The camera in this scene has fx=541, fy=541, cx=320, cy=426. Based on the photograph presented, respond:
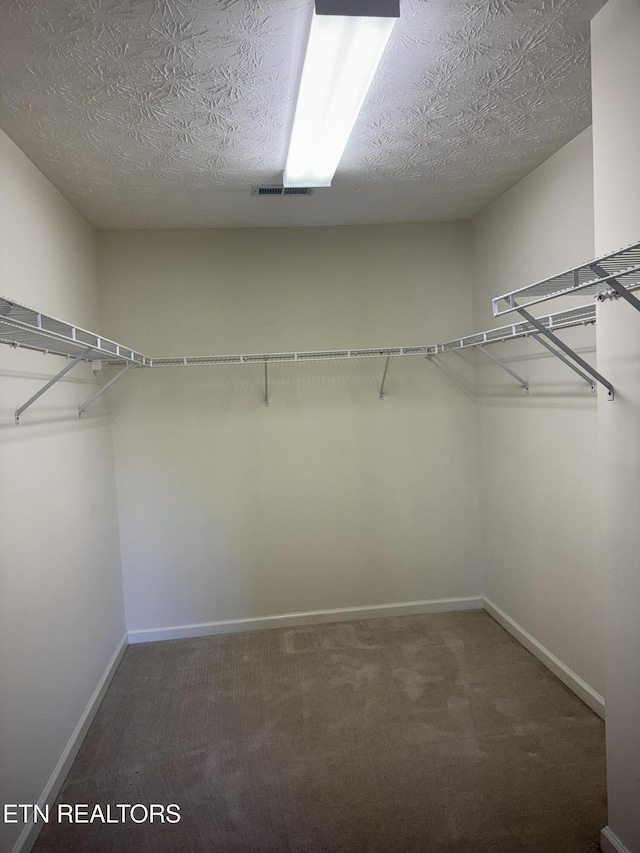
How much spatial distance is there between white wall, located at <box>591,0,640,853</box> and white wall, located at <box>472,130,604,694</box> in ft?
2.28

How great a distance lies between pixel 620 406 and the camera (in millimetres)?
1611

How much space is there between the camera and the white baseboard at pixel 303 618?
3387 mm

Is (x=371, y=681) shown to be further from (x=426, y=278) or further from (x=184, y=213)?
(x=184, y=213)

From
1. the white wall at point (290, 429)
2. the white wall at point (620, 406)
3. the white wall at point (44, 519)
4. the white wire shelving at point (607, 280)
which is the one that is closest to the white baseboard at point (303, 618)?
the white wall at point (290, 429)

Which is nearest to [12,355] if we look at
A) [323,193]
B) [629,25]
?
[323,193]

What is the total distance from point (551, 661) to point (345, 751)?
1.20 m

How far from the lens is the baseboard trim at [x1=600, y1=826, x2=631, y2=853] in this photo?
1.68m

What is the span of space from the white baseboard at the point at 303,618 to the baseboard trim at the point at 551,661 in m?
0.28

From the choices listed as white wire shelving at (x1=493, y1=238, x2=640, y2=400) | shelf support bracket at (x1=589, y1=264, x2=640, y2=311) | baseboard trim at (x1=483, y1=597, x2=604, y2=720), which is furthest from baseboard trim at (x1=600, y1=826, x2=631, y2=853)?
shelf support bracket at (x1=589, y1=264, x2=640, y2=311)

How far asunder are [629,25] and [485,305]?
1.89m

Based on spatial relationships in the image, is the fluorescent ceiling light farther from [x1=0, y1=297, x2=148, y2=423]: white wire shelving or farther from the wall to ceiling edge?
the wall to ceiling edge

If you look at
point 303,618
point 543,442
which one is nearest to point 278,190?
point 543,442

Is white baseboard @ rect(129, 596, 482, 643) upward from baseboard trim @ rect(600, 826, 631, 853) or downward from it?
upward

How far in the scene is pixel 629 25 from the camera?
4.86ft
